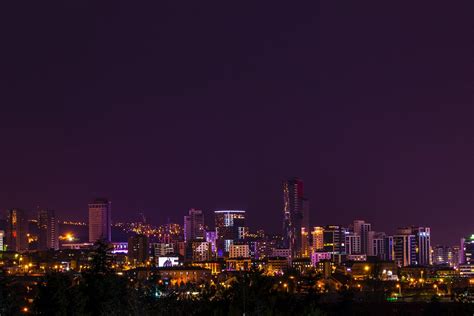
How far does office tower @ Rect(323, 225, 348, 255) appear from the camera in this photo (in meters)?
144

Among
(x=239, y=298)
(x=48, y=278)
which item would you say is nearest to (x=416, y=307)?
(x=239, y=298)

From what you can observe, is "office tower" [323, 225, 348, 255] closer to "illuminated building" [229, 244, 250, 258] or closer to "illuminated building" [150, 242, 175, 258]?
"illuminated building" [229, 244, 250, 258]

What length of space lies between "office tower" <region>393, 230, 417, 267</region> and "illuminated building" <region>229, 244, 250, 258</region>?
22739 millimetres

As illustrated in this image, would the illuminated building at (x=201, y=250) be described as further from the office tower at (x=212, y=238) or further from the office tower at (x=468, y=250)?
the office tower at (x=468, y=250)

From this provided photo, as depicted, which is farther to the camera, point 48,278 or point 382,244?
point 382,244

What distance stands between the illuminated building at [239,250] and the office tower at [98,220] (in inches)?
1163

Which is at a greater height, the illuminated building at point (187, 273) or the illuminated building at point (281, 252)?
the illuminated building at point (187, 273)

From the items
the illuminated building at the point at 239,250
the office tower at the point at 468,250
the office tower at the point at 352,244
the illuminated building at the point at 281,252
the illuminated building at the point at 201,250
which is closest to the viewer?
the office tower at the point at 468,250

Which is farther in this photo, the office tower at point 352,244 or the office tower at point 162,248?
the office tower at point 352,244

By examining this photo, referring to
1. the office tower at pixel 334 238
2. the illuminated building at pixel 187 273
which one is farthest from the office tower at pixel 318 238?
the illuminated building at pixel 187 273

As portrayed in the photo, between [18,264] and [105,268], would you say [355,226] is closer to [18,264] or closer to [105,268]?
[18,264]

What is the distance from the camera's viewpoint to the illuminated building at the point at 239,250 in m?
134

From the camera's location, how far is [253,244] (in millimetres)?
144125

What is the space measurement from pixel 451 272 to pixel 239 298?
74531 millimetres
